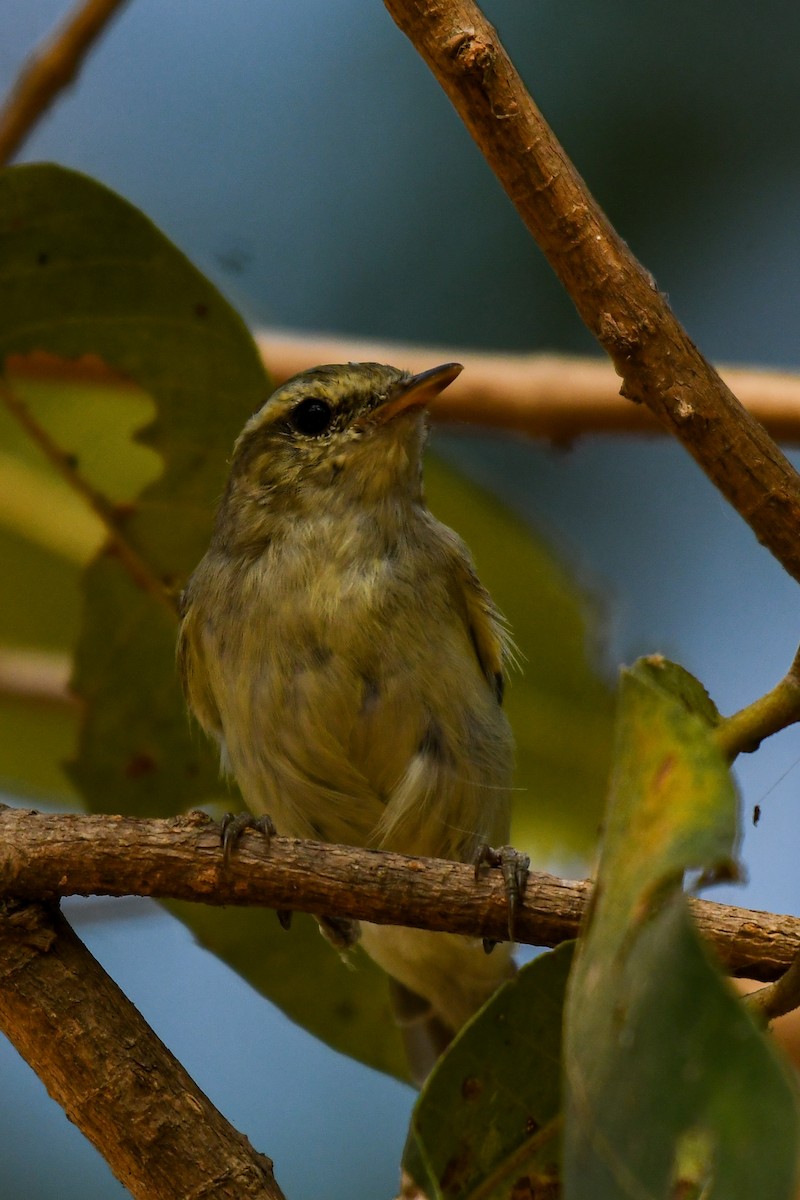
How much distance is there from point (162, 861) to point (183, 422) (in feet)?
5.72

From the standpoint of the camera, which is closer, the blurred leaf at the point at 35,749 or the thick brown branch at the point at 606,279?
the thick brown branch at the point at 606,279

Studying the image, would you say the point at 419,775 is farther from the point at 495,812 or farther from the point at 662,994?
the point at 662,994

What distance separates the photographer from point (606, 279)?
2053 millimetres

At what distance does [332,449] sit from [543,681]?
4.34ft

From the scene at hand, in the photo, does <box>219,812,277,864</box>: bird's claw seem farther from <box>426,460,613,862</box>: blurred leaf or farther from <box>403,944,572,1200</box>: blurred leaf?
<box>426,460,613,862</box>: blurred leaf

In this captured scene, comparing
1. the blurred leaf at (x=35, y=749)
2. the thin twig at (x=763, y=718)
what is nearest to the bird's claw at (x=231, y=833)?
the thin twig at (x=763, y=718)

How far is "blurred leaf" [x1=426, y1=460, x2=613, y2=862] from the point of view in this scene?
4.36 m

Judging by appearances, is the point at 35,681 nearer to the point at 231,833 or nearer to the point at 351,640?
the point at 351,640

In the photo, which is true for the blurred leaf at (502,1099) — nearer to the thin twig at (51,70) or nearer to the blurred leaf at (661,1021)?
the blurred leaf at (661,1021)

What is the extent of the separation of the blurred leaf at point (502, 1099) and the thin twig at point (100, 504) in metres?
1.98

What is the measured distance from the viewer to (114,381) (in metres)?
3.74

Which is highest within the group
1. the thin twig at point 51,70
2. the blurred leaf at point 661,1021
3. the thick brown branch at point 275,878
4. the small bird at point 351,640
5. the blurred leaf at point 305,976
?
the thin twig at point 51,70

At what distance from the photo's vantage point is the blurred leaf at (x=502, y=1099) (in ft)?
7.03

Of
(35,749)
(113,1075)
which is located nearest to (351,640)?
(113,1075)
